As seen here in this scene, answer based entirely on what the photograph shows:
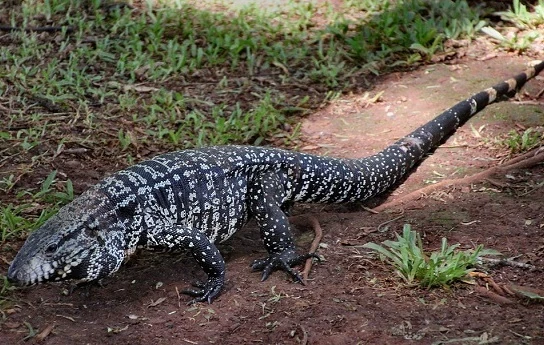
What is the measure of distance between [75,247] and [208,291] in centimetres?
110

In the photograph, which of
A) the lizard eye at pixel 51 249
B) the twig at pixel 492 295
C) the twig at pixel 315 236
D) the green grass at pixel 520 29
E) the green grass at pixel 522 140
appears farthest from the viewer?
the green grass at pixel 520 29

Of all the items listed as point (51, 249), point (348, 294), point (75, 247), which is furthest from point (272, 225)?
point (51, 249)

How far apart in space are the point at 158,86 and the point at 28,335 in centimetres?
453

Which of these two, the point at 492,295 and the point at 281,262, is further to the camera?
the point at 281,262

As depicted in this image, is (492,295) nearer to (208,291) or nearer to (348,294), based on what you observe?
(348,294)

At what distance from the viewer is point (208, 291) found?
19.9 feet

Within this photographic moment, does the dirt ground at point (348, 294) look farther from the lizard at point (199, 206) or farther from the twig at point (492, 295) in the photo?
the lizard at point (199, 206)

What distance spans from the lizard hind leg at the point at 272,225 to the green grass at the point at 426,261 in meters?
0.73

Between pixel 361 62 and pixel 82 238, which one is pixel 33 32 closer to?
pixel 361 62

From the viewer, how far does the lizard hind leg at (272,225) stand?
6.48 m

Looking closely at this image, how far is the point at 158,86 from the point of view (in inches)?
375

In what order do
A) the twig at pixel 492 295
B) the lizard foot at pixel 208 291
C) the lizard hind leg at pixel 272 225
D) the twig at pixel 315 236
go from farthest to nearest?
the lizard hind leg at pixel 272 225 < the twig at pixel 315 236 < the lizard foot at pixel 208 291 < the twig at pixel 492 295

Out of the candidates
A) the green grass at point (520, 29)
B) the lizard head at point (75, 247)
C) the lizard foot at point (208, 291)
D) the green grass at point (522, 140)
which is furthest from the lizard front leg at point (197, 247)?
the green grass at point (520, 29)

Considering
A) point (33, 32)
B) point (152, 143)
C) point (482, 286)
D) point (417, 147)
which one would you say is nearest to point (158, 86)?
point (152, 143)
